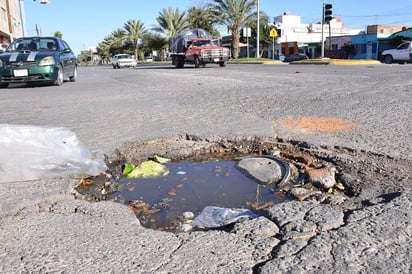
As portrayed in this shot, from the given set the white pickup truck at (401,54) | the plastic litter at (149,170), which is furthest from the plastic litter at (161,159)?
the white pickup truck at (401,54)

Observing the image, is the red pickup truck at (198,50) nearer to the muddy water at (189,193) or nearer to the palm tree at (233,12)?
the palm tree at (233,12)

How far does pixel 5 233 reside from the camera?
2.07m

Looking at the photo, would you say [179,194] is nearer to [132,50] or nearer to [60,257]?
[60,257]

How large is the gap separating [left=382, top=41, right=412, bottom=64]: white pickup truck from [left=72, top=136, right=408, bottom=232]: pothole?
26.0 m

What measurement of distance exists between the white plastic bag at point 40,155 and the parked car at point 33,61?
24.5ft

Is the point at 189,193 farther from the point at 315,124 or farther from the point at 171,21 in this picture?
the point at 171,21

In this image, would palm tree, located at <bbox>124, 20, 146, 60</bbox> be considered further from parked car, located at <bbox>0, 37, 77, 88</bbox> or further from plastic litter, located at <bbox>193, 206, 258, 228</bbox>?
plastic litter, located at <bbox>193, 206, 258, 228</bbox>

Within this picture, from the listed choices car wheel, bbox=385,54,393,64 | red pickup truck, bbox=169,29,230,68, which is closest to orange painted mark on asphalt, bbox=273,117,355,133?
red pickup truck, bbox=169,29,230,68

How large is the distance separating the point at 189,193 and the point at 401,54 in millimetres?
27781

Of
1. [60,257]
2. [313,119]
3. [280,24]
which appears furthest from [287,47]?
[60,257]

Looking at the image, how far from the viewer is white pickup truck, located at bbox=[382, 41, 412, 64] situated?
84.8ft

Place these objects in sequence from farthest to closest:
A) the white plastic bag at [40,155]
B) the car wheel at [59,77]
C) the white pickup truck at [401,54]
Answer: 1. the white pickup truck at [401,54]
2. the car wheel at [59,77]
3. the white plastic bag at [40,155]

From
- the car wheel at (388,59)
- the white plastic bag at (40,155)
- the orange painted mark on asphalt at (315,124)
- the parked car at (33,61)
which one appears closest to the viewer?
the white plastic bag at (40,155)

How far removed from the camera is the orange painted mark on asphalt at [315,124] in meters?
4.44
